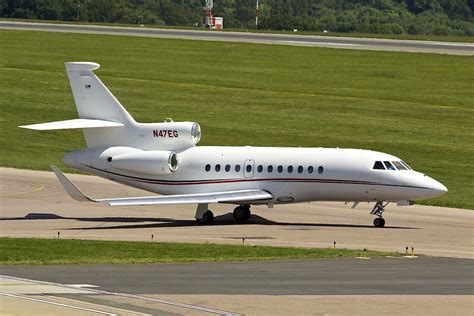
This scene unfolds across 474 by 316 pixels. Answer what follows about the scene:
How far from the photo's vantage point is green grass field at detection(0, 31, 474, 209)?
220 feet

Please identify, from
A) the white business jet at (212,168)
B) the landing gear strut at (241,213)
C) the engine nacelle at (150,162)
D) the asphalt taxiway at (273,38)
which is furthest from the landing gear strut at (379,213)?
the asphalt taxiway at (273,38)

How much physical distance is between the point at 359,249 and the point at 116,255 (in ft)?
25.3

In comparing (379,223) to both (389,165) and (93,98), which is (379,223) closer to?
(389,165)

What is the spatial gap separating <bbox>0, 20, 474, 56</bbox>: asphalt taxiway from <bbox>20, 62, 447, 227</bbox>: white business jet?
5360 centimetres

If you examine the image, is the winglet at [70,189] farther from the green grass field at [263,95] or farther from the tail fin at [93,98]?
the green grass field at [263,95]

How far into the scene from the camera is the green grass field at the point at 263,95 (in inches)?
2638

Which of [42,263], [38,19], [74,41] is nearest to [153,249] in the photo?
[42,263]

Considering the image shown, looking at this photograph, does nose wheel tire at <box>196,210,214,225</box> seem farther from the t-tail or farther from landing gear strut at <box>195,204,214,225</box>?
the t-tail

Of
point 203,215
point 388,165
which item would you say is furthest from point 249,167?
point 388,165

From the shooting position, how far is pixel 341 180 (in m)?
44.8

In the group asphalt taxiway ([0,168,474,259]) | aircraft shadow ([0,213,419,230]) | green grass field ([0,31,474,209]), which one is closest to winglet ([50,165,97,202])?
asphalt taxiway ([0,168,474,259])

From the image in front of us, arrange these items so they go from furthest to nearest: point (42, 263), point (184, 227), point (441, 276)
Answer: point (184, 227)
point (42, 263)
point (441, 276)

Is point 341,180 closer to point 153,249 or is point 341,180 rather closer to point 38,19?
point 153,249

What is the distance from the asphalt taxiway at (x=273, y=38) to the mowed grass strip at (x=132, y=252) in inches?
2470
